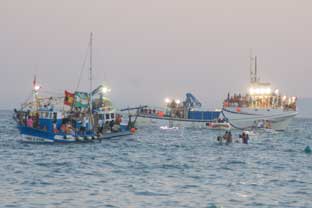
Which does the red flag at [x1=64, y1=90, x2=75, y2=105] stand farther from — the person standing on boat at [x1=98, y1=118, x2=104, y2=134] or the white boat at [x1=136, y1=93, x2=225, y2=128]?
the white boat at [x1=136, y1=93, x2=225, y2=128]

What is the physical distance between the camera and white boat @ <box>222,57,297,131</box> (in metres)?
107

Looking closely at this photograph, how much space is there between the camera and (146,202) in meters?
29.7

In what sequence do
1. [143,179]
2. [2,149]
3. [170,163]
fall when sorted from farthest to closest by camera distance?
[2,149] → [170,163] → [143,179]

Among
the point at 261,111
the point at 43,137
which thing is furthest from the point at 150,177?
the point at 261,111

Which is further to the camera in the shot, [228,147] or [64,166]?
[228,147]

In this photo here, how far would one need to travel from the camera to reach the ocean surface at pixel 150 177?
30.2 metres

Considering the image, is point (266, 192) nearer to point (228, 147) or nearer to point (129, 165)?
point (129, 165)

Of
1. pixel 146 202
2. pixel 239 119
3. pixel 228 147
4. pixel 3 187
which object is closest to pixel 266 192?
pixel 146 202

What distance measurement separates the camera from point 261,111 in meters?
107

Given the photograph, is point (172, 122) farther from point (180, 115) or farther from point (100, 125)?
point (100, 125)

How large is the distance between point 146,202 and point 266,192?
7411 millimetres

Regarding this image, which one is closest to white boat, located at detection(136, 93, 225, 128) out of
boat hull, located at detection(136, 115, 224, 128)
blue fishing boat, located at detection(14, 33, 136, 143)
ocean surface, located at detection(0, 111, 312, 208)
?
boat hull, located at detection(136, 115, 224, 128)

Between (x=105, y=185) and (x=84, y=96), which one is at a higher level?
(x=84, y=96)

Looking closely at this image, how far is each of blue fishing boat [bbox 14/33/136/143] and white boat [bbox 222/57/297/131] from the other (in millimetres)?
37564
